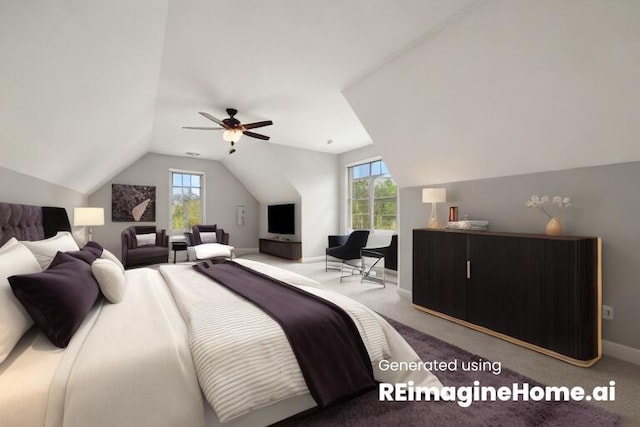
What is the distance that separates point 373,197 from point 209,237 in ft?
13.1

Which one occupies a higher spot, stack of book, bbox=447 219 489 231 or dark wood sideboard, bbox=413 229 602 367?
stack of book, bbox=447 219 489 231

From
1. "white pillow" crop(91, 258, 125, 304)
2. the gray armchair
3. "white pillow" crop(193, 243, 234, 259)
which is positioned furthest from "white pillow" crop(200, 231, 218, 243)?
"white pillow" crop(91, 258, 125, 304)

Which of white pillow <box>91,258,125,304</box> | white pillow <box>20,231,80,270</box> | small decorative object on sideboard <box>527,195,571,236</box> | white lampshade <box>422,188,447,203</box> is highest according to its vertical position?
white lampshade <box>422,188,447,203</box>

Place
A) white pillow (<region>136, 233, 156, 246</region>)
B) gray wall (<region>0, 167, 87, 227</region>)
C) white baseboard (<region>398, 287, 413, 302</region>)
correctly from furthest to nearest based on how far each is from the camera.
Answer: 1. white pillow (<region>136, 233, 156, 246</region>)
2. white baseboard (<region>398, 287, 413, 302</region>)
3. gray wall (<region>0, 167, 87, 227</region>)

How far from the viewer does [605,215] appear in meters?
2.37

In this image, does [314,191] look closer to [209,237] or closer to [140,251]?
[209,237]

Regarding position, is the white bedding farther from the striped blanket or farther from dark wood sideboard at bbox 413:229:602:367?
dark wood sideboard at bbox 413:229:602:367

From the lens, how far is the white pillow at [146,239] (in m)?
6.17

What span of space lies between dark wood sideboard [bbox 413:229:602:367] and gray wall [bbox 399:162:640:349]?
0.16 metres

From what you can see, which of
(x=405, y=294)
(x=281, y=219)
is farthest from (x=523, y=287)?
(x=281, y=219)

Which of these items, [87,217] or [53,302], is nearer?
[53,302]

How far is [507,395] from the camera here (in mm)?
1837

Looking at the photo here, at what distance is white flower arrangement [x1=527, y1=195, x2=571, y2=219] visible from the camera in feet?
8.30

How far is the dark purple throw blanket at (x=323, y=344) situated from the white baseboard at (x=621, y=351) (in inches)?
87.0
